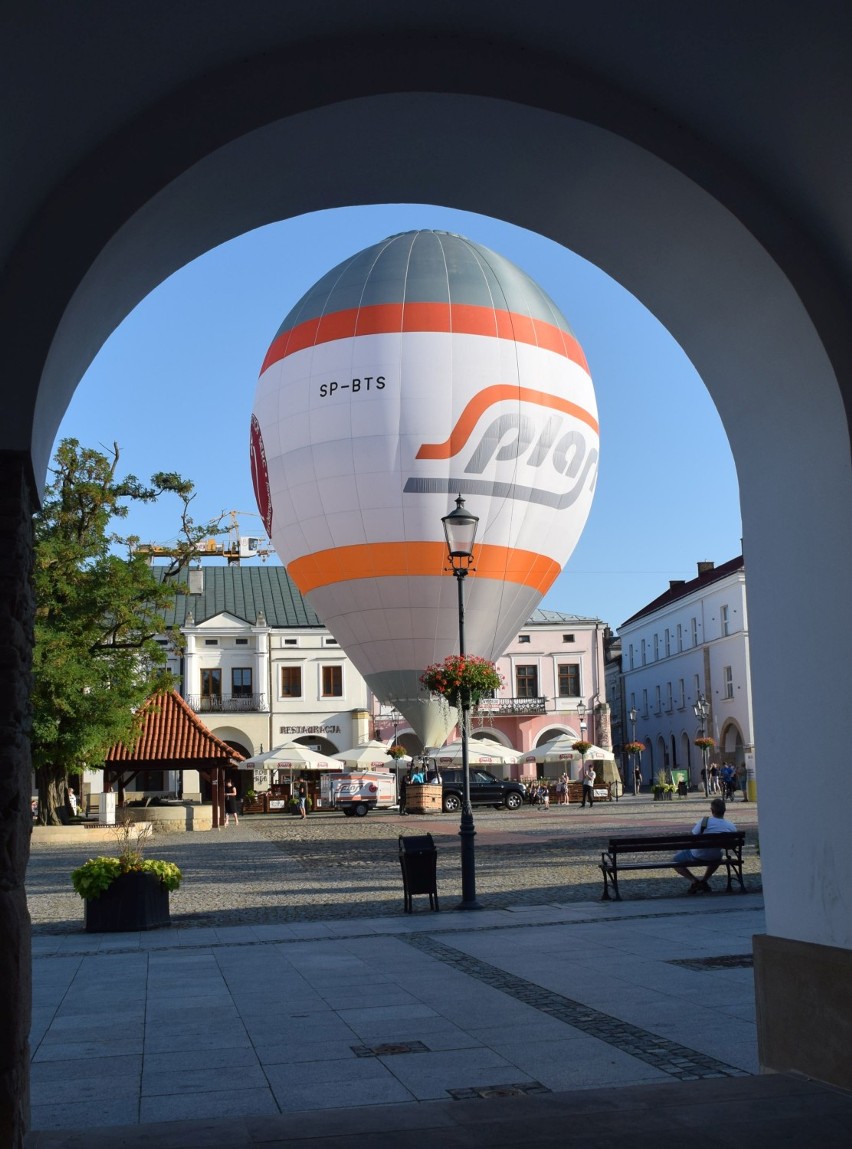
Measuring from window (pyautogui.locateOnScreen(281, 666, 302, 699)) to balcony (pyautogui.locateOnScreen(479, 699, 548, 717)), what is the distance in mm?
10527

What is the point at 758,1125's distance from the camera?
4957 millimetres

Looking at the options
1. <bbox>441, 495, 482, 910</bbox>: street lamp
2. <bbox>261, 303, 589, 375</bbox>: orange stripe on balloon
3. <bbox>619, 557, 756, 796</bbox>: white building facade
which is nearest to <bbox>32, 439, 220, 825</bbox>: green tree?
<bbox>261, 303, 589, 375</bbox>: orange stripe on balloon

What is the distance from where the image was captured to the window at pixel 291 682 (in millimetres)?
68875

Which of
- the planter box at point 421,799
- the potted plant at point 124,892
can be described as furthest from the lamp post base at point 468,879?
the planter box at point 421,799

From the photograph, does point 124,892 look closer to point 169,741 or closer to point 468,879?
point 468,879

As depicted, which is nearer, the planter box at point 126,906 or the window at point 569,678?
the planter box at point 126,906

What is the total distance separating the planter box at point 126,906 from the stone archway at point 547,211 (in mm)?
9220

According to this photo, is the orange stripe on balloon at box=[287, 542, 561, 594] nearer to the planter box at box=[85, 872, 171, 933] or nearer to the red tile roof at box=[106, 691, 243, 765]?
the red tile roof at box=[106, 691, 243, 765]

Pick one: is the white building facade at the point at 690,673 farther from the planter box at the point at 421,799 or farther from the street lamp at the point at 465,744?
the street lamp at the point at 465,744

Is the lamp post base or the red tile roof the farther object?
the red tile roof

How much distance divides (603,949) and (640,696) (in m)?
83.4

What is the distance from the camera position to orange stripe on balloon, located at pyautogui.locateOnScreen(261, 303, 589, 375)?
120ft

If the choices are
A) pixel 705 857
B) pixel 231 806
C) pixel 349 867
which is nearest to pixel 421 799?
pixel 231 806

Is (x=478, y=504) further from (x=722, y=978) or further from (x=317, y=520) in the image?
(x=722, y=978)
